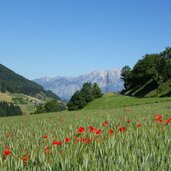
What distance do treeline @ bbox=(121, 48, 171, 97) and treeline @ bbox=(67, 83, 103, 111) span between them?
1821cm

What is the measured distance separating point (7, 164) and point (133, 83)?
514 ft

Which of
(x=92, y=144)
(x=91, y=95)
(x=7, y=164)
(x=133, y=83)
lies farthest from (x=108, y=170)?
(x=133, y=83)

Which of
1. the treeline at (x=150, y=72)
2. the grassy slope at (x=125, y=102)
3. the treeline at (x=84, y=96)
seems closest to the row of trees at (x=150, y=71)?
the treeline at (x=150, y=72)

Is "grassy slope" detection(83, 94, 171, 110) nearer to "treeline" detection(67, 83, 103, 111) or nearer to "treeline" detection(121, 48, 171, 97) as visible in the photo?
"treeline" detection(121, 48, 171, 97)

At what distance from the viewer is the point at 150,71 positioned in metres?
140

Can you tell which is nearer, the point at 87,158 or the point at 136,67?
the point at 87,158

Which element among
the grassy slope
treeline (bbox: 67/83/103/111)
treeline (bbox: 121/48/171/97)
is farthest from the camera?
treeline (bbox: 67/83/103/111)

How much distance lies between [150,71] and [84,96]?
94.2ft

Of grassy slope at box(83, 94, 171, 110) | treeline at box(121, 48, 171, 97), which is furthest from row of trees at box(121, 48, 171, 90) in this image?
grassy slope at box(83, 94, 171, 110)

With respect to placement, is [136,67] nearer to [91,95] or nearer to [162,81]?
[91,95]

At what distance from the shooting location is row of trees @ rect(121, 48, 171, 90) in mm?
122250

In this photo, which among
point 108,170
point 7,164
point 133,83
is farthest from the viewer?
point 133,83

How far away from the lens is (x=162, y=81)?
120 meters

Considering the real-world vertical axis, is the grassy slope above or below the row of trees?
below
